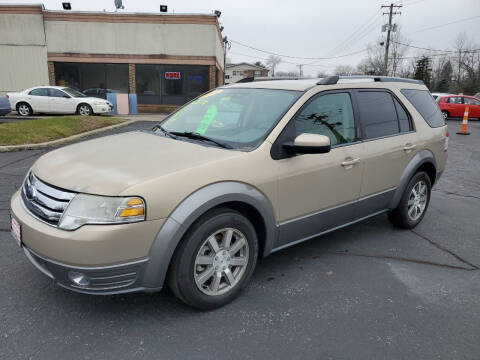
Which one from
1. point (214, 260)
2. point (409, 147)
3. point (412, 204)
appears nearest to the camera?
point (214, 260)

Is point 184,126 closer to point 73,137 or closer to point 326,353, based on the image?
point 326,353

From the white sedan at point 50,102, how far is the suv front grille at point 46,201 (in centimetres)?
1556

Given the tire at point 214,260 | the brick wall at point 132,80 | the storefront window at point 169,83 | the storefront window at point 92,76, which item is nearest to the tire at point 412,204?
the tire at point 214,260

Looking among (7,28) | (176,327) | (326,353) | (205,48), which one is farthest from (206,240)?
(7,28)

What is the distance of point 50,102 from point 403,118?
16.4 metres

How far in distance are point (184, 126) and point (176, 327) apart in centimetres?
183

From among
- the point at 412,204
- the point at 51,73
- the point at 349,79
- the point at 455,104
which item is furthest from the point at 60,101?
the point at 455,104

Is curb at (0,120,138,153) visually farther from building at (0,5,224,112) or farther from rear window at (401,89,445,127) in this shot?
building at (0,5,224,112)

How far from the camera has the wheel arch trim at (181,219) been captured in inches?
97.2

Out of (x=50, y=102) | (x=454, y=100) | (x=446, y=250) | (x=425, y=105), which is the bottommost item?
(x=446, y=250)

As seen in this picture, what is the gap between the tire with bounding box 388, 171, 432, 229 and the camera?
4.45 metres

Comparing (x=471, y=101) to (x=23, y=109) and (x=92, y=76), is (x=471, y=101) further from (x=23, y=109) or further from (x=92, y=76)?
(x=23, y=109)

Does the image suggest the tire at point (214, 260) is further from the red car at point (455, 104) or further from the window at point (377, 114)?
the red car at point (455, 104)

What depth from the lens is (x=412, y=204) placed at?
4609 millimetres
